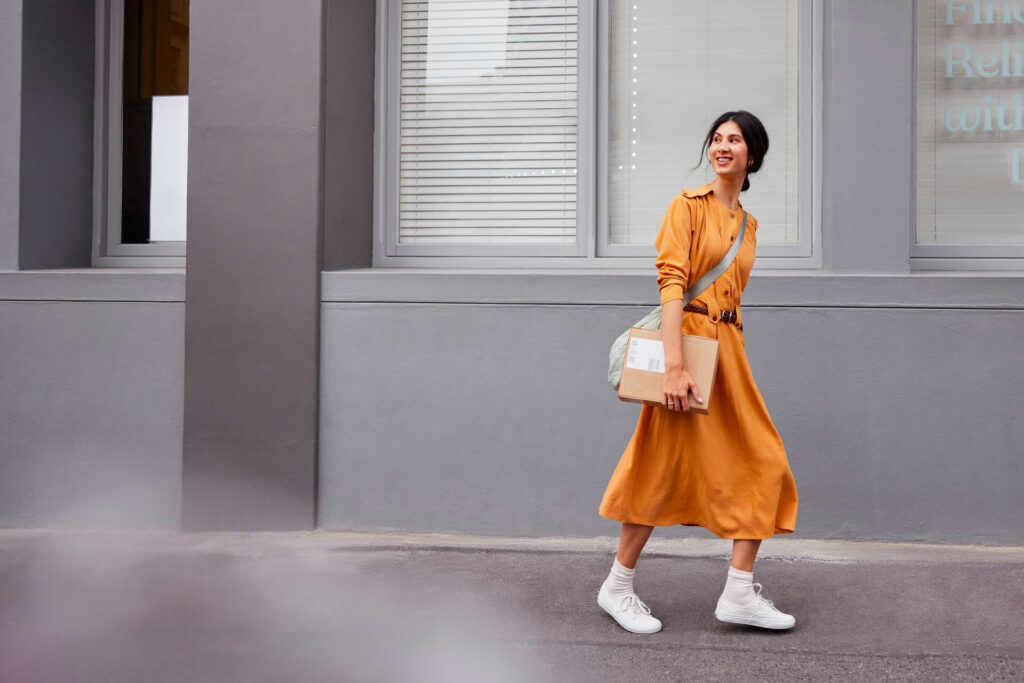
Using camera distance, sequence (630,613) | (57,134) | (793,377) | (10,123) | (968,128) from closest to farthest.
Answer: (630,613)
(793,377)
(968,128)
(10,123)
(57,134)

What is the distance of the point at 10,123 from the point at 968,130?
18.5ft

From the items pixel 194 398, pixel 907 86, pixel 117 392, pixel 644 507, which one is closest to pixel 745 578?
pixel 644 507

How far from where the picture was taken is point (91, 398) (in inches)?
237

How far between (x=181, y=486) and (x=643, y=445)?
304 cm

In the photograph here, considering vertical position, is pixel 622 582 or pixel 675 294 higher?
pixel 675 294

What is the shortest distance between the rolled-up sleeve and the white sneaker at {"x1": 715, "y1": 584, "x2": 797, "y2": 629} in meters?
1.26

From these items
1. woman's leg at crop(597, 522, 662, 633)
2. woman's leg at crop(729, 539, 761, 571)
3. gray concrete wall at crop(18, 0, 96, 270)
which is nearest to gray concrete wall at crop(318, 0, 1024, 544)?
woman's leg at crop(597, 522, 662, 633)

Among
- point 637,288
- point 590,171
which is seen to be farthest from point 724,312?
point 590,171

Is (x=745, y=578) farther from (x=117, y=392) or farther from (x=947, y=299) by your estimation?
(x=117, y=392)

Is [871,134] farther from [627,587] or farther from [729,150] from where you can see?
[627,587]

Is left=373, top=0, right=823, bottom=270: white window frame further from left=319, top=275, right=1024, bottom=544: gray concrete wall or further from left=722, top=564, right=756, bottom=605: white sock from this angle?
left=722, top=564, right=756, bottom=605: white sock

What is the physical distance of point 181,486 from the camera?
592 centimetres

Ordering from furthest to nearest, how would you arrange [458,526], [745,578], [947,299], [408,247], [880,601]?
1. [408,247]
2. [458,526]
3. [947,299]
4. [880,601]
5. [745,578]

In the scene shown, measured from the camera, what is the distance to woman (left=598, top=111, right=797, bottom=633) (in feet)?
13.2
